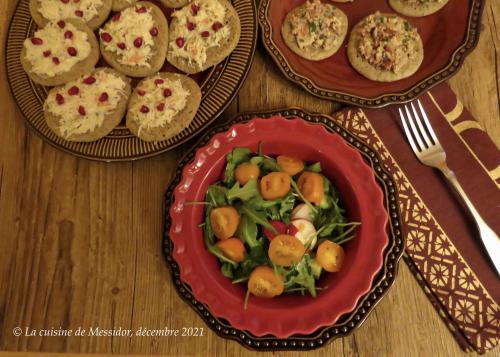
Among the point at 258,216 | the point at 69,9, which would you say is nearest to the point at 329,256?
the point at 258,216

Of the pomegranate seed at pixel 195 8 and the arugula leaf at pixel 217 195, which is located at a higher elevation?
the pomegranate seed at pixel 195 8

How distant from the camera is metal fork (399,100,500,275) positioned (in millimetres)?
1625

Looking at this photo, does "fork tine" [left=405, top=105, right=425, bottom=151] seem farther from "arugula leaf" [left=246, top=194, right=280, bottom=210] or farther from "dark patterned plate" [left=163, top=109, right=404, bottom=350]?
"arugula leaf" [left=246, top=194, right=280, bottom=210]

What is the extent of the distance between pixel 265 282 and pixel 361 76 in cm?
119

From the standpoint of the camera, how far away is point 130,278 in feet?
5.69

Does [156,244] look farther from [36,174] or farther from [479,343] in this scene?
[479,343]

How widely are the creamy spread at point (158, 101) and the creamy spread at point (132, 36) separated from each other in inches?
6.2

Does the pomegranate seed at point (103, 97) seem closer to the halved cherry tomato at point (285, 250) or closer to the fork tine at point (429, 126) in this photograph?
the halved cherry tomato at point (285, 250)

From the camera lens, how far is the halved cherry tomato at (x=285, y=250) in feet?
4.66

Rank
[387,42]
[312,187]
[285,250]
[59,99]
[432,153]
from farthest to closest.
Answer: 1. [387,42]
2. [59,99]
3. [432,153]
4. [312,187]
5. [285,250]

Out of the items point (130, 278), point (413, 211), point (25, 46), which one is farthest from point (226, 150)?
point (25, 46)

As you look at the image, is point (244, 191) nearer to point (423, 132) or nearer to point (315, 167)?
point (315, 167)

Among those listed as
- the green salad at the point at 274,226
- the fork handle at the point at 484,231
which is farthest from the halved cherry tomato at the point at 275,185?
the fork handle at the point at 484,231

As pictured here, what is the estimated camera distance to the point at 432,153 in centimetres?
175
